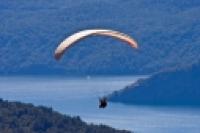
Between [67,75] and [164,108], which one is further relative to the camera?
[67,75]

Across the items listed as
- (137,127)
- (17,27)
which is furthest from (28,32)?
(137,127)

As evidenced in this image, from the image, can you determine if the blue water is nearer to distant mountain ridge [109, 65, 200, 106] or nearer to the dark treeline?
distant mountain ridge [109, 65, 200, 106]

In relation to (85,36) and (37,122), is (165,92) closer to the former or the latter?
(37,122)

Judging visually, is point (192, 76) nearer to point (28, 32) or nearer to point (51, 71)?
point (51, 71)

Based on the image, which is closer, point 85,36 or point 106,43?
point 85,36

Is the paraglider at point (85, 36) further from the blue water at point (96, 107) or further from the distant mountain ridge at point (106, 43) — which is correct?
the distant mountain ridge at point (106, 43)

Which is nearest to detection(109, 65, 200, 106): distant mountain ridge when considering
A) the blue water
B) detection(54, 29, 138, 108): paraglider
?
the blue water

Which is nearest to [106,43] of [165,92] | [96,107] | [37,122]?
[165,92]

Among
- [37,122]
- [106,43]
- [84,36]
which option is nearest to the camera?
[84,36]
